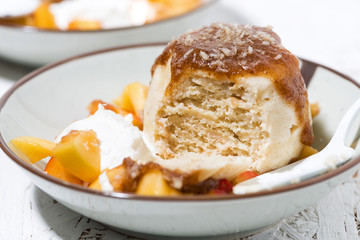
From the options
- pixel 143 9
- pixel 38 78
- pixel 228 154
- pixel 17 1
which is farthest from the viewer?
pixel 143 9

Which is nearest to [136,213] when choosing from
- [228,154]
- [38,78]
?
[228,154]

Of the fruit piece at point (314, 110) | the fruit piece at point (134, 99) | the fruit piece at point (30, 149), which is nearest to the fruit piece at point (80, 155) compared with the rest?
the fruit piece at point (30, 149)

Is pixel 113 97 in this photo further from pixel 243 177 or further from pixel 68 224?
pixel 243 177

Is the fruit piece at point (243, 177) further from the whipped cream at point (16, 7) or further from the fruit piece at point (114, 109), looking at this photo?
the whipped cream at point (16, 7)

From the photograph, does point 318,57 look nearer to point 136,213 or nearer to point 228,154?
point 228,154

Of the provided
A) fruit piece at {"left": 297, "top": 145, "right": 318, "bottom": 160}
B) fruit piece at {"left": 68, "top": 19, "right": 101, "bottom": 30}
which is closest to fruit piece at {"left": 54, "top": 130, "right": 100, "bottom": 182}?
fruit piece at {"left": 297, "top": 145, "right": 318, "bottom": 160}

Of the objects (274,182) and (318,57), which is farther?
(318,57)
